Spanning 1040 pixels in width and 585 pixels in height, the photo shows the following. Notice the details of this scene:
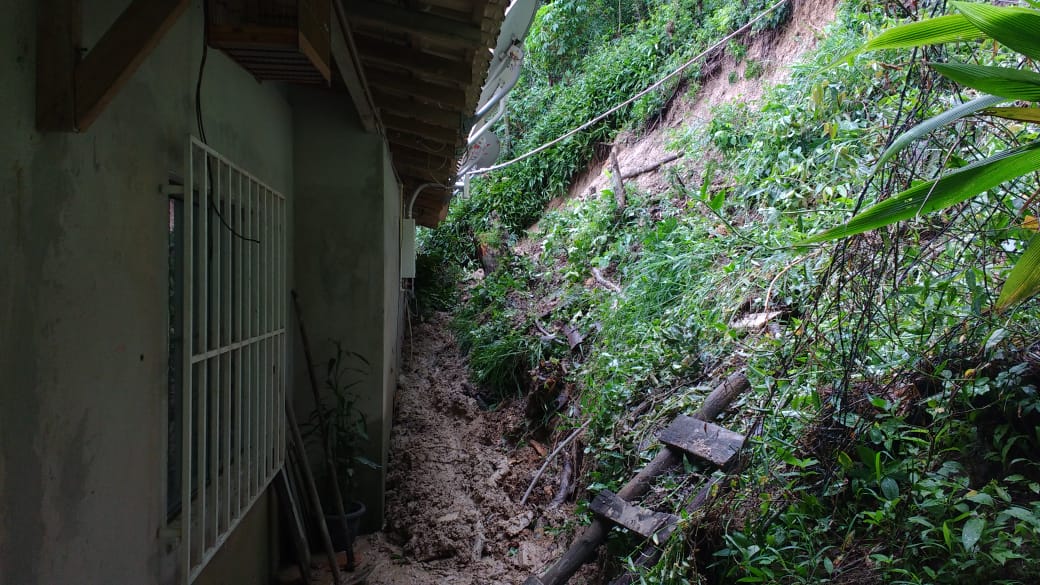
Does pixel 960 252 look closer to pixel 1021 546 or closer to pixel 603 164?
pixel 1021 546

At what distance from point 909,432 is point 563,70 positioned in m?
11.8

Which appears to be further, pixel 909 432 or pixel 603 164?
pixel 603 164

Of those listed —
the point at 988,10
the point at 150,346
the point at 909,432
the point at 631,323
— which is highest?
the point at 988,10

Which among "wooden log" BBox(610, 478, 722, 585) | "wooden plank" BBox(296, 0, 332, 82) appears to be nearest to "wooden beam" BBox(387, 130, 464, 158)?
"wooden plank" BBox(296, 0, 332, 82)

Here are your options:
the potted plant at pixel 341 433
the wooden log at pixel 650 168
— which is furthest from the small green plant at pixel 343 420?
the wooden log at pixel 650 168

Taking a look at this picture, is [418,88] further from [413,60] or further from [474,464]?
[474,464]

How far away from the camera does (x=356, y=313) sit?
4.38 m

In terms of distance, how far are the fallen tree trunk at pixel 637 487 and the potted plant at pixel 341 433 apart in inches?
59.2

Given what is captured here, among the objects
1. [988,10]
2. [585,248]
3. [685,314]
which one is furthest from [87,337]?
[585,248]

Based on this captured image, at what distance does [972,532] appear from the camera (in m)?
2.06

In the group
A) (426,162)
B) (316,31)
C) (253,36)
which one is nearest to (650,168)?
(426,162)

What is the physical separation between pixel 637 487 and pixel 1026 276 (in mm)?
2279

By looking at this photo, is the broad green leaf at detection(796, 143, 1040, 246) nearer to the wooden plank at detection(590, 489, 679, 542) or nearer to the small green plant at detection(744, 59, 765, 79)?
the wooden plank at detection(590, 489, 679, 542)

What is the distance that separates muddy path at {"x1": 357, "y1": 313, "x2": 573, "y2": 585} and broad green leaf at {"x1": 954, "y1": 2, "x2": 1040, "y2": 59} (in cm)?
350
